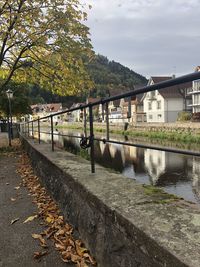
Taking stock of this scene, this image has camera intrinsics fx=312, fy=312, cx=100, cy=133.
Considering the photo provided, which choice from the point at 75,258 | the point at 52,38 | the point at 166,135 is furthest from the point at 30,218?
the point at 166,135

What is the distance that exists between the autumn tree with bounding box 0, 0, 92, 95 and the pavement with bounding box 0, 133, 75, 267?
7630 millimetres

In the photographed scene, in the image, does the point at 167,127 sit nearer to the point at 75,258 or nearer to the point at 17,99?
the point at 17,99

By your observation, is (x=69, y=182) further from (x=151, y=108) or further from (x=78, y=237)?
(x=151, y=108)

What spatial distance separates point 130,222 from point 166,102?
5316cm

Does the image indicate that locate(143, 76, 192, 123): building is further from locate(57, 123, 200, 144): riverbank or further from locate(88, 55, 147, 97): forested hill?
locate(88, 55, 147, 97): forested hill

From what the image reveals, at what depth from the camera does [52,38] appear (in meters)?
12.2

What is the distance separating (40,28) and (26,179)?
7.24 m

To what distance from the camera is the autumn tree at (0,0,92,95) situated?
11742 mm

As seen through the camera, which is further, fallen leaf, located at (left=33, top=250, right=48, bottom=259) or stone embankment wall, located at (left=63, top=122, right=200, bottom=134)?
stone embankment wall, located at (left=63, top=122, right=200, bottom=134)

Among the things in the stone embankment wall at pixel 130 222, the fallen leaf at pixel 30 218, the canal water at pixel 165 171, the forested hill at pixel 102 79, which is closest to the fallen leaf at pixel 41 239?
the stone embankment wall at pixel 130 222

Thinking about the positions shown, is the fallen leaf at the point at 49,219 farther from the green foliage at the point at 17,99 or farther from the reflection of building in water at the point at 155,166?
the green foliage at the point at 17,99

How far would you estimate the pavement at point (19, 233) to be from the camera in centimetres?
290

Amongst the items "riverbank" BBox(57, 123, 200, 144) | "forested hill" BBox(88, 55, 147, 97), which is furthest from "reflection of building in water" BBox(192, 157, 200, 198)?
"riverbank" BBox(57, 123, 200, 144)

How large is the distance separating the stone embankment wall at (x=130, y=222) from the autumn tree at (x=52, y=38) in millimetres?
9261
